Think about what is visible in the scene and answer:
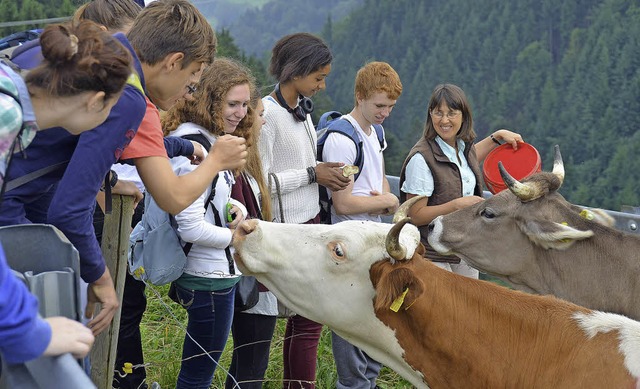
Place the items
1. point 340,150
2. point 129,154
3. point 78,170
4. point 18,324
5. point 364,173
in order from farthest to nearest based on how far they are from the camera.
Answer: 1. point 364,173
2. point 340,150
3. point 129,154
4. point 78,170
5. point 18,324

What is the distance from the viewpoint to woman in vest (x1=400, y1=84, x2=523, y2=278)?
5766mm

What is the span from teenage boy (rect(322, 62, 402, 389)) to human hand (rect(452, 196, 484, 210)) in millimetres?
452

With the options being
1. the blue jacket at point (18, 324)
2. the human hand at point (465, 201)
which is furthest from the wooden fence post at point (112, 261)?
the human hand at point (465, 201)

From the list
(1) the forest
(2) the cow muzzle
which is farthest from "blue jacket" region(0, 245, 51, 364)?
(1) the forest

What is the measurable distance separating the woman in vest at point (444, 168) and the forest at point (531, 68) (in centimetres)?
4108

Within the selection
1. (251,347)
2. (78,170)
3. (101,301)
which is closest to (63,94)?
(78,170)

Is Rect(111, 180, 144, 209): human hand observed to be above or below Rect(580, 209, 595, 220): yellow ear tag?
above

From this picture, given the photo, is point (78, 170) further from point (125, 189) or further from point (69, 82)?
point (125, 189)

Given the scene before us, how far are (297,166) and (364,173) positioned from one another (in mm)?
529

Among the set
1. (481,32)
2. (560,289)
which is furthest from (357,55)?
(560,289)

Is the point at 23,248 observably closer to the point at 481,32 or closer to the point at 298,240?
the point at 298,240

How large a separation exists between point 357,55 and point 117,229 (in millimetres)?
83095

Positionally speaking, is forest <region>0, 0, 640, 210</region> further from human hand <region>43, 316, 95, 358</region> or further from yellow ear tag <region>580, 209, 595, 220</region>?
human hand <region>43, 316, 95, 358</region>

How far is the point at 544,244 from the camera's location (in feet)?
18.4
